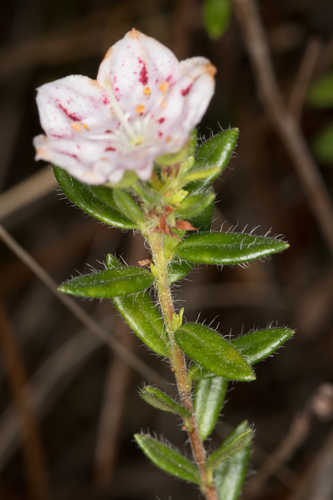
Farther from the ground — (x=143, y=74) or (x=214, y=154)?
(x=143, y=74)

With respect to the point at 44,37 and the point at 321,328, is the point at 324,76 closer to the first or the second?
the point at 321,328

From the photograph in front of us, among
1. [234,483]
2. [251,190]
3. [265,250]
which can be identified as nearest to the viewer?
[265,250]

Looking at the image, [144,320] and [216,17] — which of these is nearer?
[144,320]

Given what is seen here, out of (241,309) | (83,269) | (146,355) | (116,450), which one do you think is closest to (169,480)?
(116,450)

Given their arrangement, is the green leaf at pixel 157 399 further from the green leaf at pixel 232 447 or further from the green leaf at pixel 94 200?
the green leaf at pixel 94 200

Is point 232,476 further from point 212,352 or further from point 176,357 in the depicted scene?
point 212,352

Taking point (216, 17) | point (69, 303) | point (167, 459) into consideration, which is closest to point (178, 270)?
point (167, 459)
